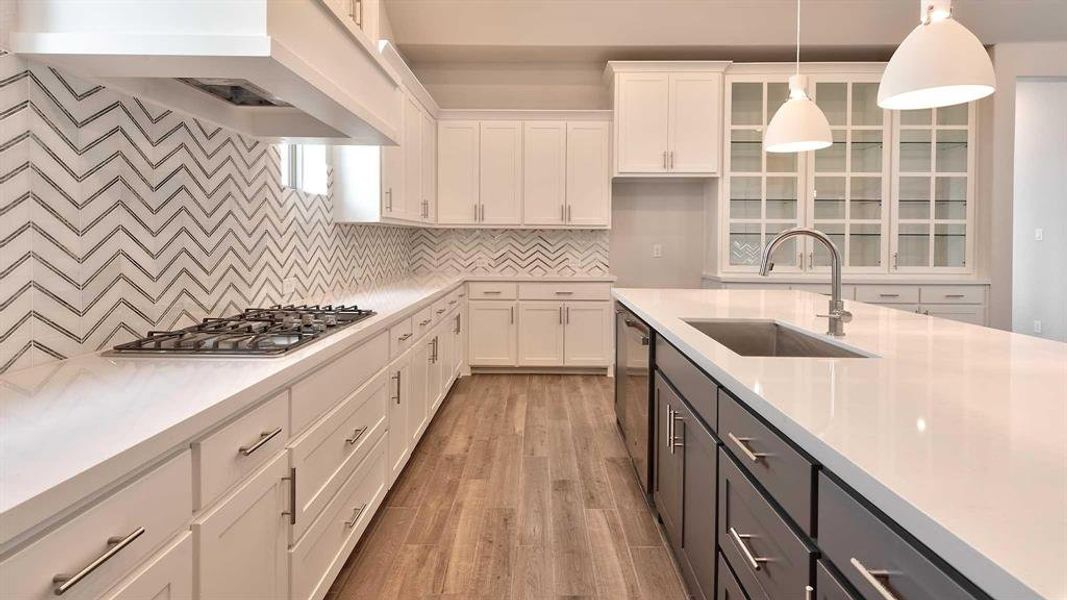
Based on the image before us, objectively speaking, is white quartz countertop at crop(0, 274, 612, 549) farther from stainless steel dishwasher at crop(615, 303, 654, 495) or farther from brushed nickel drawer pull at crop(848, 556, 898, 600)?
stainless steel dishwasher at crop(615, 303, 654, 495)

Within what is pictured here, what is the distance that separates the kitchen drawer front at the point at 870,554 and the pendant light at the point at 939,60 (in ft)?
4.38

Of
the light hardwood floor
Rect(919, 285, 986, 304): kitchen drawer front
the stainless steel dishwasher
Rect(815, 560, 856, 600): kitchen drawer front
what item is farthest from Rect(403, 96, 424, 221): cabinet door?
Rect(919, 285, 986, 304): kitchen drawer front

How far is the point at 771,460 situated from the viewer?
115cm

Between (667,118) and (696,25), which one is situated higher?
(696,25)

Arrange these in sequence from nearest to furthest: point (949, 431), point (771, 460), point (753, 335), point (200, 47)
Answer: point (949, 431) → point (771, 460) → point (200, 47) → point (753, 335)

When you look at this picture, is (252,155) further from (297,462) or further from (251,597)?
(251,597)

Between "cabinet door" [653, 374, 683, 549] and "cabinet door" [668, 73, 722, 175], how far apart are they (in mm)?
3134

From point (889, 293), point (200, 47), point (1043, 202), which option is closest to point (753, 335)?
point (200, 47)

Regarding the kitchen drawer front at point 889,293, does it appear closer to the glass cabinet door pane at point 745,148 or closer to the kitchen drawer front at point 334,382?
the glass cabinet door pane at point 745,148

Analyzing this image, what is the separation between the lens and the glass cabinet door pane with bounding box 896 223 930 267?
4.92 meters

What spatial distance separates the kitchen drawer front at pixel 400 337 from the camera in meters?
2.61

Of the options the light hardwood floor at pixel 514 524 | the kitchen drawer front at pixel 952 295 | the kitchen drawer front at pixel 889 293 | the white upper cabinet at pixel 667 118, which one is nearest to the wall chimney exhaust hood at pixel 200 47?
the light hardwood floor at pixel 514 524

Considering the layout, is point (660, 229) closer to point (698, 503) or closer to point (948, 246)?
point (948, 246)

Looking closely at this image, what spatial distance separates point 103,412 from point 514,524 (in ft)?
5.60
